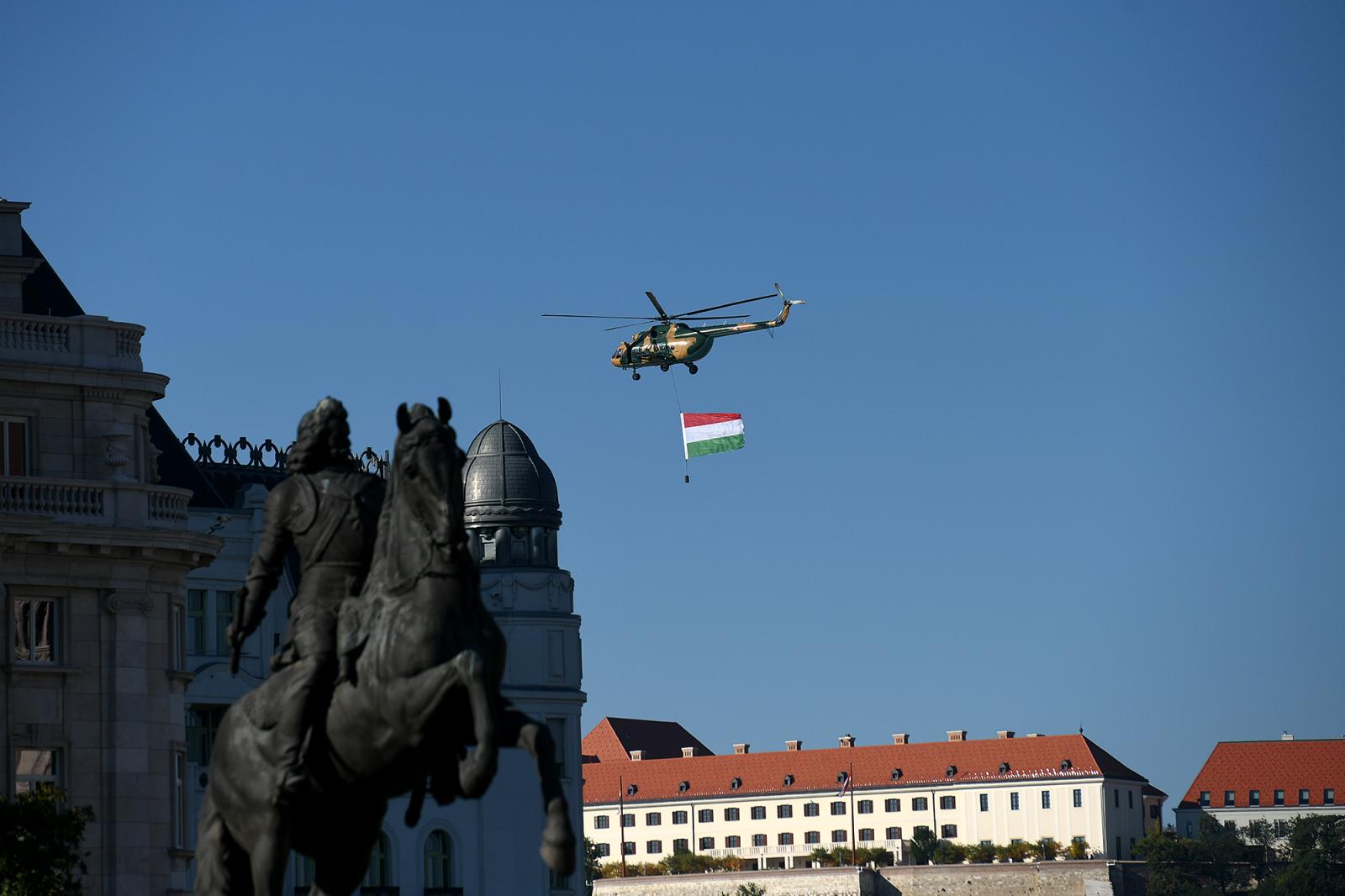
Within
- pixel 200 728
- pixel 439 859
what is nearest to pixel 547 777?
pixel 200 728

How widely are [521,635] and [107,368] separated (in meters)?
46.9

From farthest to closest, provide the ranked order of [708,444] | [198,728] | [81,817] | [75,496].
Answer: [708,444] < [198,728] < [75,496] < [81,817]

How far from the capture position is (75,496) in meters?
54.8

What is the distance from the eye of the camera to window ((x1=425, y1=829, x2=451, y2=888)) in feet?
278

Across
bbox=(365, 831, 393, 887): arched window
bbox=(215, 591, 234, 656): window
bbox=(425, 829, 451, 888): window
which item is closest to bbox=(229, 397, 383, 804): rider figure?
bbox=(215, 591, 234, 656): window

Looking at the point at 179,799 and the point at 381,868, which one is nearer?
the point at 179,799

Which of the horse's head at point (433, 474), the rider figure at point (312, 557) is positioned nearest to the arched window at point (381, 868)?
the rider figure at point (312, 557)

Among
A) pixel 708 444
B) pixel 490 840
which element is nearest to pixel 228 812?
pixel 490 840

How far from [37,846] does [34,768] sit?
10558mm

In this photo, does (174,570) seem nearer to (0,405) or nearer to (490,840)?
(0,405)

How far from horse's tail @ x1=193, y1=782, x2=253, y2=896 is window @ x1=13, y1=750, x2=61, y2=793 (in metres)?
34.9

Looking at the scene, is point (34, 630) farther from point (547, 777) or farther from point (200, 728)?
point (547, 777)

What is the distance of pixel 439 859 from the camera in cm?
8512

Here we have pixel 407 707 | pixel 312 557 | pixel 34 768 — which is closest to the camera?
pixel 407 707
